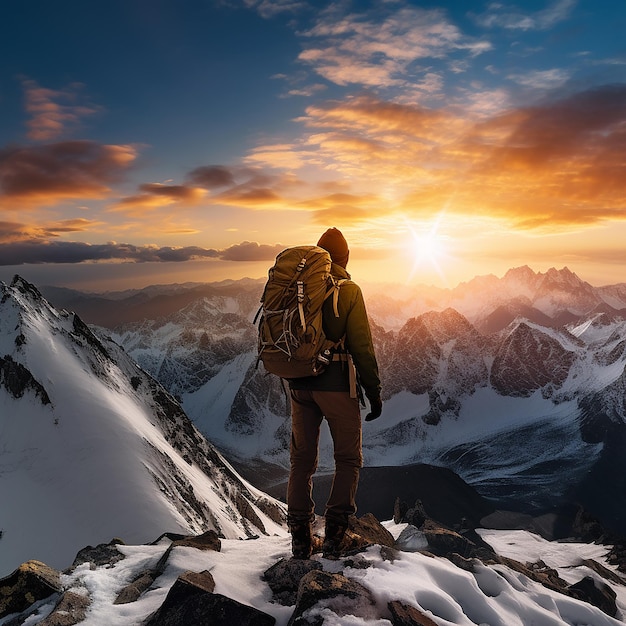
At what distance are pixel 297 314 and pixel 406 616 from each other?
413 centimetres

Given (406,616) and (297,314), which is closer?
(406,616)

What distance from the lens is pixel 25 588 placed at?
6910 millimetres

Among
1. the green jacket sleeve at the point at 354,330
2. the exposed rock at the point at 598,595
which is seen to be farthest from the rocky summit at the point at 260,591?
the exposed rock at the point at 598,595

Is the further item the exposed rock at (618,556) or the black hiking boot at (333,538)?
the exposed rock at (618,556)

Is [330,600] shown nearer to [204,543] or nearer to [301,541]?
[301,541]

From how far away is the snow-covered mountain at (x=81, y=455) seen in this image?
145 feet

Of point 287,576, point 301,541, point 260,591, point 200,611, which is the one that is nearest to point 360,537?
point 301,541

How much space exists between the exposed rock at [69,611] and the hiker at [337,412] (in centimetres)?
316

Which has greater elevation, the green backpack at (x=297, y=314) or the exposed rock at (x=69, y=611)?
the green backpack at (x=297, y=314)

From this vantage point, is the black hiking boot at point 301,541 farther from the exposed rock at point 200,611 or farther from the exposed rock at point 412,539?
the exposed rock at point 412,539

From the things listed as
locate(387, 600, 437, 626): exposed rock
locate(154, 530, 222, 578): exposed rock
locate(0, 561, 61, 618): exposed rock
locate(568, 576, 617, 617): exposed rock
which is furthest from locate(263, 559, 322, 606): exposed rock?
locate(568, 576, 617, 617): exposed rock

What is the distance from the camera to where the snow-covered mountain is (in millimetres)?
44156

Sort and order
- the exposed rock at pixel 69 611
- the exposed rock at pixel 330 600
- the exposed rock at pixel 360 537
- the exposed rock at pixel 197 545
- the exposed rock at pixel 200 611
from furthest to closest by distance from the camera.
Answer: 1. the exposed rock at pixel 197 545
2. the exposed rock at pixel 360 537
3. the exposed rock at pixel 69 611
4. the exposed rock at pixel 200 611
5. the exposed rock at pixel 330 600

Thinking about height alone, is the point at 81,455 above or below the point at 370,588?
below
